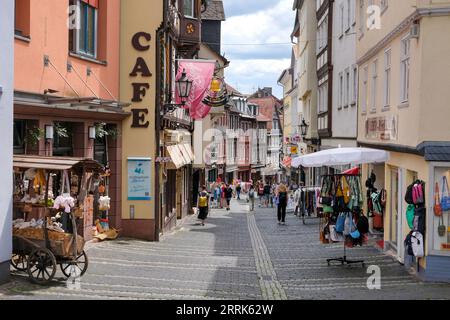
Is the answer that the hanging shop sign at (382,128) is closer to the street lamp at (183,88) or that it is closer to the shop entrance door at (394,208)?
the shop entrance door at (394,208)

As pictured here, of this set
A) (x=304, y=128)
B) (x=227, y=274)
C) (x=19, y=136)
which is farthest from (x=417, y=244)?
(x=304, y=128)

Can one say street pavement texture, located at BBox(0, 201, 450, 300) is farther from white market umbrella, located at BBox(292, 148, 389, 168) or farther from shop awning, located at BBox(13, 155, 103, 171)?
white market umbrella, located at BBox(292, 148, 389, 168)

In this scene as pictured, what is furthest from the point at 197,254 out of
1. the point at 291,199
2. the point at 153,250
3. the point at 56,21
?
the point at 291,199

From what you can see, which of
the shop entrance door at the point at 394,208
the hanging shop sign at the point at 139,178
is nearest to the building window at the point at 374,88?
the shop entrance door at the point at 394,208

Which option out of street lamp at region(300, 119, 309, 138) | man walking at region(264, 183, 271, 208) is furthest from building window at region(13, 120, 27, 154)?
man walking at region(264, 183, 271, 208)

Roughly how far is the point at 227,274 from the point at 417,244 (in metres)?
4.07

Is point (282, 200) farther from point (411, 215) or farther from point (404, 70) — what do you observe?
point (411, 215)

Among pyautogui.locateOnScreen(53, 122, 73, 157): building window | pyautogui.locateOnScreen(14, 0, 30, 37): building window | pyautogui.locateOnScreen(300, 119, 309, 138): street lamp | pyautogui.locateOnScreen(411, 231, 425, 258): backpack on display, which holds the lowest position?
pyautogui.locateOnScreen(411, 231, 425, 258): backpack on display

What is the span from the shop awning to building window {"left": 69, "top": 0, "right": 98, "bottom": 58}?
5.78m

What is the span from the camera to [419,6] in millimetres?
13688

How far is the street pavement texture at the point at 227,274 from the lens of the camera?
1225 cm

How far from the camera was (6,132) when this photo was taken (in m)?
12.2

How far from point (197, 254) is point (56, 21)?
22.7 feet

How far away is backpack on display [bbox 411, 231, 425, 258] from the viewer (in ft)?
44.7
